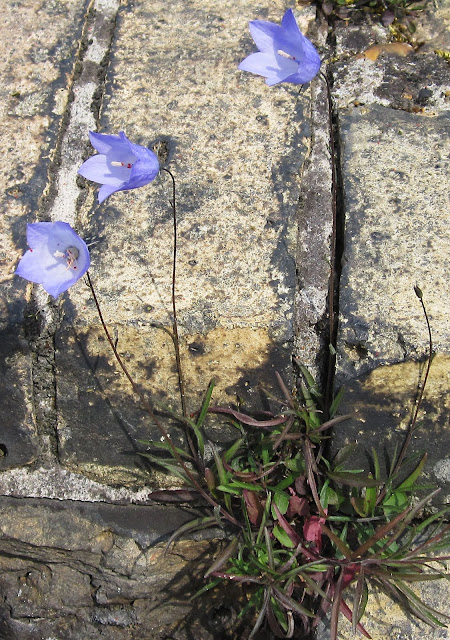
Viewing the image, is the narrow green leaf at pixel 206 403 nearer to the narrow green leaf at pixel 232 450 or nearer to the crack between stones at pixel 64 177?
the narrow green leaf at pixel 232 450

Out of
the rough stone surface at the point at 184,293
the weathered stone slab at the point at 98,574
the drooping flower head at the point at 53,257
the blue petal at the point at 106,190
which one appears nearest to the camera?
the drooping flower head at the point at 53,257

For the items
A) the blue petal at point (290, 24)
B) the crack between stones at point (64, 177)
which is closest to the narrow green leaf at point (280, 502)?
the crack between stones at point (64, 177)

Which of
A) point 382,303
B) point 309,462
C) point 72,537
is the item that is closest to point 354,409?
point 309,462

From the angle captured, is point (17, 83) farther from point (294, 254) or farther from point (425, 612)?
point (425, 612)

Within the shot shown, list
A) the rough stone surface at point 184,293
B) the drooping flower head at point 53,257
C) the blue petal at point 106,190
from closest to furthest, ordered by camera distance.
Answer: the drooping flower head at point 53,257, the blue petal at point 106,190, the rough stone surface at point 184,293

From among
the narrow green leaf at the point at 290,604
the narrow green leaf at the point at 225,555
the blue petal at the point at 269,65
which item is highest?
the blue petal at the point at 269,65

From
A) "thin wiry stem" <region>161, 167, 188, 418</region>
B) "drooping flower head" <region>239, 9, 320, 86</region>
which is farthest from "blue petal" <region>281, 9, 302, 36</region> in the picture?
"thin wiry stem" <region>161, 167, 188, 418</region>

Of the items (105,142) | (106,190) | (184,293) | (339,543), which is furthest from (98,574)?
(105,142)
